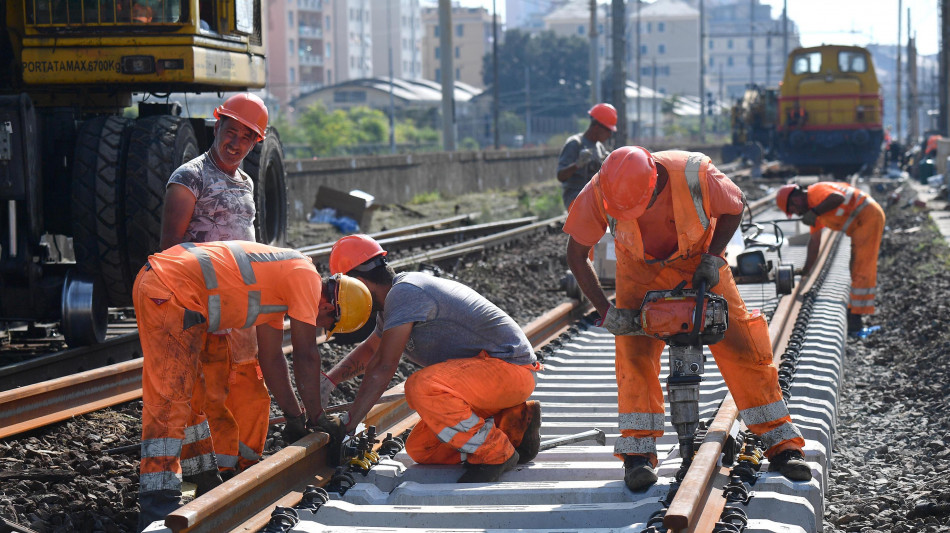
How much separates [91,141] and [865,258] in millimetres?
6466

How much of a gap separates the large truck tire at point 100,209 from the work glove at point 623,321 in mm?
3962

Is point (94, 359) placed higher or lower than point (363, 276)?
lower

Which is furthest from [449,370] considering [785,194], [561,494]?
[785,194]

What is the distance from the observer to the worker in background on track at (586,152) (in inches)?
383

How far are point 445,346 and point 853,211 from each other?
6.49 metres

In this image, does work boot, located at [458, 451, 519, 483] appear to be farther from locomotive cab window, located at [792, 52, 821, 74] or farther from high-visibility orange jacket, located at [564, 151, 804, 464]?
locomotive cab window, located at [792, 52, 821, 74]

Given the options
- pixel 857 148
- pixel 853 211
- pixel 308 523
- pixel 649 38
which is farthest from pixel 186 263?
pixel 649 38

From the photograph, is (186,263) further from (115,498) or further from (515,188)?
(515,188)

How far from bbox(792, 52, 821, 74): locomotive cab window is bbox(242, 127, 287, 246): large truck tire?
20695 mm

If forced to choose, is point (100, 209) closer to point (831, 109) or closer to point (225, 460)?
point (225, 460)

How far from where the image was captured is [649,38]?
429ft

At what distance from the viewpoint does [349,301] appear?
16.0ft

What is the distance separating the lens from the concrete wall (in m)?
18.9

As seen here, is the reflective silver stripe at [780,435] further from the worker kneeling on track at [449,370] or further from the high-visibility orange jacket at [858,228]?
the high-visibility orange jacket at [858,228]
